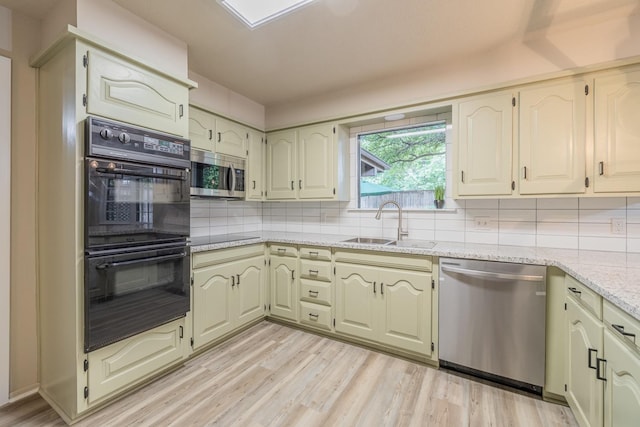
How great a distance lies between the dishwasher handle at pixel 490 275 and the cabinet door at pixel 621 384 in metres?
0.59

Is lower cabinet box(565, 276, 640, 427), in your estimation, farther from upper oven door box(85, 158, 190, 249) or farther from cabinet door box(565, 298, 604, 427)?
upper oven door box(85, 158, 190, 249)

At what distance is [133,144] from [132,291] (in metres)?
0.89

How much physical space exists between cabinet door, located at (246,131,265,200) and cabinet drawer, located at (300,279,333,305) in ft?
3.69

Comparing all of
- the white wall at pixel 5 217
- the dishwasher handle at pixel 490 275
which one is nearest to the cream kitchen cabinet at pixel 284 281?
the dishwasher handle at pixel 490 275

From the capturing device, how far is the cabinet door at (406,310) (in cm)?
213

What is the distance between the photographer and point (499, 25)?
→ 1938 mm

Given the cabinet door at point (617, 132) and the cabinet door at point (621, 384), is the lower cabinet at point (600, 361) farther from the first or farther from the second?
the cabinet door at point (617, 132)

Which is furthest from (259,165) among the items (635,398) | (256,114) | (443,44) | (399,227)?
(635,398)

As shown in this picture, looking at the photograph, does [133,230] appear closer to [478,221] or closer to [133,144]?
[133,144]

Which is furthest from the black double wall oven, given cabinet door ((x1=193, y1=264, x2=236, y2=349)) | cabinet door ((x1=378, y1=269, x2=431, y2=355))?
cabinet door ((x1=378, y1=269, x2=431, y2=355))

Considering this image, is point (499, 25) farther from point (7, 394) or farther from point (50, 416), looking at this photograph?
point (7, 394)

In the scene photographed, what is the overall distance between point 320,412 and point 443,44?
8.78 ft

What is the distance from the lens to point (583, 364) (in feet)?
4.61

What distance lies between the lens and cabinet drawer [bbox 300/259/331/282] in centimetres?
256
